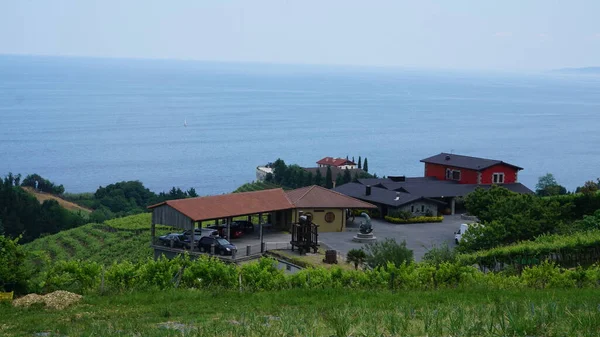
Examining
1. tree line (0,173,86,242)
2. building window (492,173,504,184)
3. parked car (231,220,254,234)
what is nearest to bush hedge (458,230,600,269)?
parked car (231,220,254,234)

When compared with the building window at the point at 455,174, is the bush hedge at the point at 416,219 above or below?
below

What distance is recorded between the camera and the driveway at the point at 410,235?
2827 cm

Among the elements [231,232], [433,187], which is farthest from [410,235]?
[433,187]

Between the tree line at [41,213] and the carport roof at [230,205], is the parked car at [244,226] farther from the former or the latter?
the tree line at [41,213]

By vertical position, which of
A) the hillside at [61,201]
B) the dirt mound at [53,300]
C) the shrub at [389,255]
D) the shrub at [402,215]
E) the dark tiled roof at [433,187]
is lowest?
the hillside at [61,201]

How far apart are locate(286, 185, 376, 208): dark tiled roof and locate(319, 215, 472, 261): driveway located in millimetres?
1078

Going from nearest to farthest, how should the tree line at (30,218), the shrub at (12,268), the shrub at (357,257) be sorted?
the shrub at (12,268), the shrub at (357,257), the tree line at (30,218)

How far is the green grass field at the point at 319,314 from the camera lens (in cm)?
984

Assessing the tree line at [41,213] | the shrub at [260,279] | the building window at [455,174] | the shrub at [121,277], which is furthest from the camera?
the tree line at [41,213]

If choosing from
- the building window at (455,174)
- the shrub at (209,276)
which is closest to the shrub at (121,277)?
the shrub at (209,276)

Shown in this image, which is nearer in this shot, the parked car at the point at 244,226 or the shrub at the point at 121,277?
the shrub at the point at 121,277

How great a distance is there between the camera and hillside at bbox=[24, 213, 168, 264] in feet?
113

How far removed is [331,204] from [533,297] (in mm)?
17881

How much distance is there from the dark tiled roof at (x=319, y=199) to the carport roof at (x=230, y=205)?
0.48 metres
